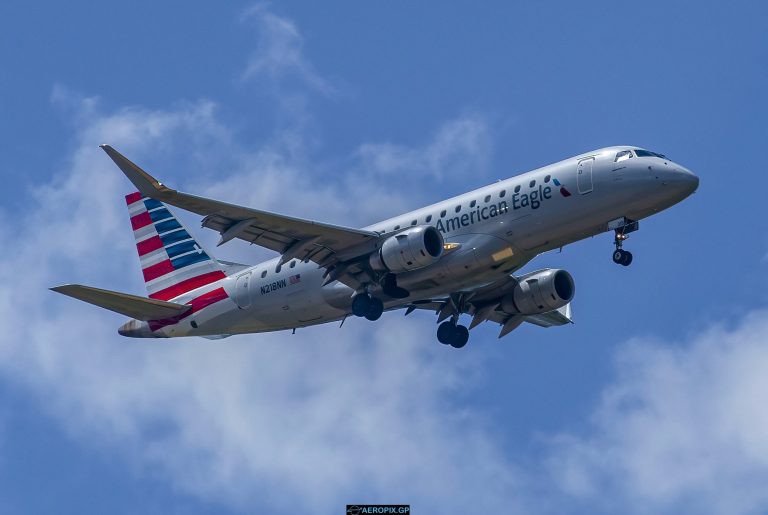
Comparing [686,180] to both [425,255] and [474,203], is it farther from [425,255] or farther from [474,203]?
[425,255]

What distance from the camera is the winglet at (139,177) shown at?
54.5 m

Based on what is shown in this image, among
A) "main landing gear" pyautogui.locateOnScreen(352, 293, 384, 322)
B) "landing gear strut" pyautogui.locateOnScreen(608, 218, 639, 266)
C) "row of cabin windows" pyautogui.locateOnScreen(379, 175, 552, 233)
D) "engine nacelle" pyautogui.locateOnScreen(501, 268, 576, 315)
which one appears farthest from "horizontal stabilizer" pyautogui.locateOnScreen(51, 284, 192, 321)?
"landing gear strut" pyautogui.locateOnScreen(608, 218, 639, 266)

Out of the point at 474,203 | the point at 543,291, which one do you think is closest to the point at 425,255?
the point at 474,203

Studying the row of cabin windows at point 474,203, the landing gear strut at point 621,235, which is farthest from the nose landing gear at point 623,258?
the row of cabin windows at point 474,203

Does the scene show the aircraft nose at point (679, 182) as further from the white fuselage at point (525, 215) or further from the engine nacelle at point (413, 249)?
the engine nacelle at point (413, 249)

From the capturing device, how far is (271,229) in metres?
58.9

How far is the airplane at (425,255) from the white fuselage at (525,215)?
5 centimetres

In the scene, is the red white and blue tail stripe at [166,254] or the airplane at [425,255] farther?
the red white and blue tail stripe at [166,254]

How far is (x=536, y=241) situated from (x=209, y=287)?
16514 millimetres

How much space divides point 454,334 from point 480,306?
1736mm

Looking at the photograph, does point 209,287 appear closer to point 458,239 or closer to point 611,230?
point 458,239

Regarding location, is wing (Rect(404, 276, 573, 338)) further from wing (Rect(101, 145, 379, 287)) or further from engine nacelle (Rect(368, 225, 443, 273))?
engine nacelle (Rect(368, 225, 443, 273))

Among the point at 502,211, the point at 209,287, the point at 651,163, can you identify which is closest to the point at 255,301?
the point at 209,287

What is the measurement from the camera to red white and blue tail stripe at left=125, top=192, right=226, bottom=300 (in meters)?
68.6
